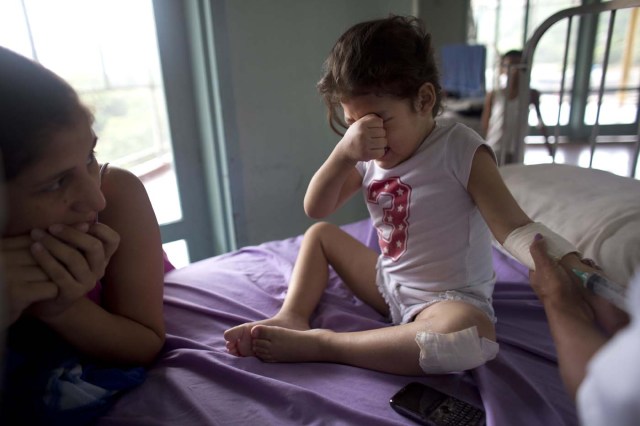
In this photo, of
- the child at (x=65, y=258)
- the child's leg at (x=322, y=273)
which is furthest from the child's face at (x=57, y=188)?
the child's leg at (x=322, y=273)

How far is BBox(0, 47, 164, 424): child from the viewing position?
546mm

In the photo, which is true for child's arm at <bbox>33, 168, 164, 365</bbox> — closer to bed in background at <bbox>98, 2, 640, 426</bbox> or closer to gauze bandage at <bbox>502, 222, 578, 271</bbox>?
bed in background at <bbox>98, 2, 640, 426</bbox>

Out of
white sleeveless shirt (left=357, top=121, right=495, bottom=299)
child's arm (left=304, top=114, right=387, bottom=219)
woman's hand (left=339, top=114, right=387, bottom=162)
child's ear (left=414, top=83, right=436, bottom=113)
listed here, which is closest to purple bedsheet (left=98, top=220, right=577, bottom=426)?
white sleeveless shirt (left=357, top=121, right=495, bottom=299)

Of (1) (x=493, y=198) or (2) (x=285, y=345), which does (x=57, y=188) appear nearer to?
→ (2) (x=285, y=345)

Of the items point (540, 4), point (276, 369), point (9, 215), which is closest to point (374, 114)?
point (276, 369)

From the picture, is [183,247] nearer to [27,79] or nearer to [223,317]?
[223,317]

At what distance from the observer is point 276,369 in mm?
801

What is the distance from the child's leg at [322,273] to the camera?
963mm

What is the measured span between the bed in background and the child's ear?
0.45 m

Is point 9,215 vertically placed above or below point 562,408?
above

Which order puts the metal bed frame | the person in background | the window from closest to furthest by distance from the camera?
the person in background → the metal bed frame → the window

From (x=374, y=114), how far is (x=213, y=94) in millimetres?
1016

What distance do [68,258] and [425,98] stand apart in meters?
0.69

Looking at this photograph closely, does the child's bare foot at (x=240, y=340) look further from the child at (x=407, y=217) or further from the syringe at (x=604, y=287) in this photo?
the syringe at (x=604, y=287)
